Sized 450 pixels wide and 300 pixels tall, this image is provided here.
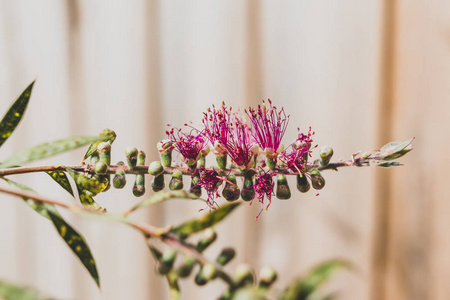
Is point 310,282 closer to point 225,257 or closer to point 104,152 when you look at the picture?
point 225,257

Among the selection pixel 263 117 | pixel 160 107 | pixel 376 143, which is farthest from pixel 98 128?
pixel 263 117

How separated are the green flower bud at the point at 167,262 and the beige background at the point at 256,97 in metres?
0.80

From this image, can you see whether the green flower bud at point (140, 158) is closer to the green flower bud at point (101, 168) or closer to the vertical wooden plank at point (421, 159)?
the green flower bud at point (101, 168)

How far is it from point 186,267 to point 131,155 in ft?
0.35

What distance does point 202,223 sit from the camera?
0.44ft

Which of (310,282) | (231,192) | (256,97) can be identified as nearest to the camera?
(310,282)

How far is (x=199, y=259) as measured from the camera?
12 centimetres

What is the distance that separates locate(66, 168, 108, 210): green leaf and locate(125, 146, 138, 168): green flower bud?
2 cm

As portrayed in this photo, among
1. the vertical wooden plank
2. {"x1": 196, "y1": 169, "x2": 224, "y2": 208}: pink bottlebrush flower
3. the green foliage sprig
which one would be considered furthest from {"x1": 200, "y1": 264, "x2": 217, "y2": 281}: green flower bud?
the vertical wooden plank

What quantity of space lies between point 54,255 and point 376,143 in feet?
2.83

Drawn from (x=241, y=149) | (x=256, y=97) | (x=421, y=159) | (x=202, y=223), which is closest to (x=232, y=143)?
(x=241, y=149)

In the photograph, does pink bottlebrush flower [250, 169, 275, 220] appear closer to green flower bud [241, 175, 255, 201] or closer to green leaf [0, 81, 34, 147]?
green flower bud [241, 175, 255, 201]

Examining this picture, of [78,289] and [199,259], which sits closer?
[199,259]

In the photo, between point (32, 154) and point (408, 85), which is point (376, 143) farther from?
point (32, 154)
